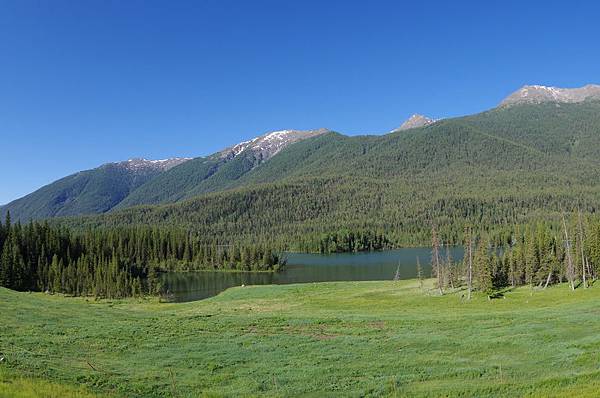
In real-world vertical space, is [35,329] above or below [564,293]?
above

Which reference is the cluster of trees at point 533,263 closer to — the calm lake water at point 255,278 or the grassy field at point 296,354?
the grassy field at point 296,354

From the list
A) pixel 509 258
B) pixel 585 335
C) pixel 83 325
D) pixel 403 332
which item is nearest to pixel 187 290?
pixel 509 258

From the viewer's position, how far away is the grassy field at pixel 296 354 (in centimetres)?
2208

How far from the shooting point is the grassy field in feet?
72.4

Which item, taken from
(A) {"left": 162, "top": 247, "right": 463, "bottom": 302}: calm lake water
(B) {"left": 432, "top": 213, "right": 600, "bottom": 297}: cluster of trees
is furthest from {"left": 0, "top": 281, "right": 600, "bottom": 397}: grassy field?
(A) {"left": 162, "top": 247, "right": 463, "bottom": 302}: calm lake water

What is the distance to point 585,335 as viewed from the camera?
31.0m

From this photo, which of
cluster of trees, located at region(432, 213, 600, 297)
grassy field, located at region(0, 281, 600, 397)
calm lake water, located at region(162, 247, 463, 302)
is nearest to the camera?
grassy field, located at region(0, 281, 600, 397)

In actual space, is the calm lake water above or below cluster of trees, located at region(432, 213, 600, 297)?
below

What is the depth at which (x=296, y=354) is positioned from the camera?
1230 inches

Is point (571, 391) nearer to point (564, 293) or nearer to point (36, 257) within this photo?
point (564, 293)

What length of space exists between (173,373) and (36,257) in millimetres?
129856

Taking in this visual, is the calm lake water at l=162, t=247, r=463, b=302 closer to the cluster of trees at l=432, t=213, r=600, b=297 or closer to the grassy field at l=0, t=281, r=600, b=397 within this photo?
the cluster of trees at l=432, t=213, r=600, b=297

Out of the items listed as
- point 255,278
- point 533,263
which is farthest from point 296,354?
point 255,278

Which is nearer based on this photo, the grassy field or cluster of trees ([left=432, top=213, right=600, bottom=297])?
the grassy field
